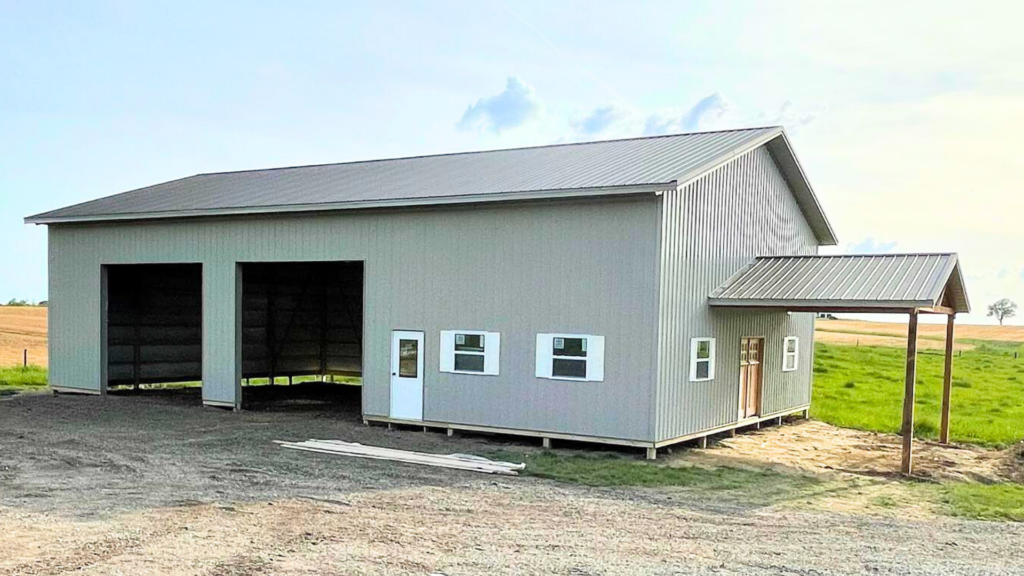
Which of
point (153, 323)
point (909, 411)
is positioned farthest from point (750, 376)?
point (153, 323)

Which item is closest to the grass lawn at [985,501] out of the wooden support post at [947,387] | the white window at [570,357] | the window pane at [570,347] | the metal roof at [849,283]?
the metal roof at [849,283]

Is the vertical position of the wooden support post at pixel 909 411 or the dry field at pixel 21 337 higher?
the wooden support post at pixel 909 411

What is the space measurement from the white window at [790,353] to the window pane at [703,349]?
415cm

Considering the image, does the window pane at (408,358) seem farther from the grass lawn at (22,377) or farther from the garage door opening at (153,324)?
the grass lawn at (22,377)

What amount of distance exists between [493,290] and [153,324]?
1211 centimetres

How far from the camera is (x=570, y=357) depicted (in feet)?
49.5

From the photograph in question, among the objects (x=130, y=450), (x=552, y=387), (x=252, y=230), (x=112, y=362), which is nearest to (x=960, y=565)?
(x=552, y=387)

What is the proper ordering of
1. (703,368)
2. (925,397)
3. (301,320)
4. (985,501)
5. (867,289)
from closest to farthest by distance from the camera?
1. (985,501)
2. (867,289)
3. (703,368)
4. (925,397)
5. (301,320)

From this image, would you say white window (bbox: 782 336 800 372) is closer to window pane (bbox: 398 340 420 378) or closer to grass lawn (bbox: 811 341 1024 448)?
grass lawn (bbox: 811 341 1024 448)

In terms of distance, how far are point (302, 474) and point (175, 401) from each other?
10.2 metres

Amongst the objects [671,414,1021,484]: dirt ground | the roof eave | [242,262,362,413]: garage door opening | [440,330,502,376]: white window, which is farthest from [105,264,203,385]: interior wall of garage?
[671,414,1021,484]: dirt ground

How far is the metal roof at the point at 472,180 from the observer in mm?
15234

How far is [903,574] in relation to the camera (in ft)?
26.2

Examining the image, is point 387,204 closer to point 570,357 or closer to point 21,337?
point 570,357
